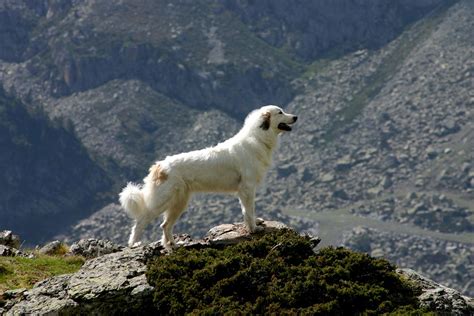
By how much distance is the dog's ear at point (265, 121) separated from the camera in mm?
35531

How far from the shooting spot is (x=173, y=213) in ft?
113

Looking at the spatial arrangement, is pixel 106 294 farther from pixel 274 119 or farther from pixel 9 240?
pixel 9 240

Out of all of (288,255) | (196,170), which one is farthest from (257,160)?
(288,255)

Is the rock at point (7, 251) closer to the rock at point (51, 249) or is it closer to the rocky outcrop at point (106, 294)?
the rock at point (51, 249)

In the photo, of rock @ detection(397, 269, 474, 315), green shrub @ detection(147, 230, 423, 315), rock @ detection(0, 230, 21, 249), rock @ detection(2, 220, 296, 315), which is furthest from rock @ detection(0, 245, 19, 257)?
rock @ detection(397, 269, 474, 315)

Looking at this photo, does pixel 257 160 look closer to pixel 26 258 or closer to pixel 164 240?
pixel 164 240

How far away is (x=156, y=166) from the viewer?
34031 mm

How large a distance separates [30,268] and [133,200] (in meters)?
3.91

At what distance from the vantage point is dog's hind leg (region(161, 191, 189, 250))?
3378 cm

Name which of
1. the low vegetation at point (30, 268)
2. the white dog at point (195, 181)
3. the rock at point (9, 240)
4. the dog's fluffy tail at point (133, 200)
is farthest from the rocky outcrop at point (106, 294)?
the rock at point (9, 240)

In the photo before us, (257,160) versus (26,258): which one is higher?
(257,160)

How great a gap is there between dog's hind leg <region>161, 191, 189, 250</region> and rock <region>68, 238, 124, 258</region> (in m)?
3.56

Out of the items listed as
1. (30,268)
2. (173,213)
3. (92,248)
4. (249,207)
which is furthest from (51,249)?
(249,207)

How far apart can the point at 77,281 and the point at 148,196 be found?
600 centimetres
